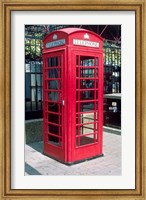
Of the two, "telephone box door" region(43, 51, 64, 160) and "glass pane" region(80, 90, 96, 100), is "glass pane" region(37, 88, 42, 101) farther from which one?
"glass pane" region(80, 90, 96, 100)

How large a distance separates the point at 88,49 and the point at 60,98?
900 mm

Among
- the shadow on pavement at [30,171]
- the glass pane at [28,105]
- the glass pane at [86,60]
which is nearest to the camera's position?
the shadow on pavement at [30,171]

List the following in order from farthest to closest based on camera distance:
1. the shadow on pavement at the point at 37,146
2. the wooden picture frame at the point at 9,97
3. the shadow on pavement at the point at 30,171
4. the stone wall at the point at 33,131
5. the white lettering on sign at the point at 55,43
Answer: the stone wall at the point at 33,131
the shadow on pavement at the point at 37,146
the white lettering on sign at the point at 55,43
the shadow on pavement at the point at 30,171
the wooden picture frame at the point at 9,97

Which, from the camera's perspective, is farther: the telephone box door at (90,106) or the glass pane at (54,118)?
the glass pane at (54,118)

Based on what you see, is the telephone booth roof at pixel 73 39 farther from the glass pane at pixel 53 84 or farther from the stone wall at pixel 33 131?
the stone wall at pixel 33 131

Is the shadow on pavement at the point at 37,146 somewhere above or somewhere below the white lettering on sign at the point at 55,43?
below

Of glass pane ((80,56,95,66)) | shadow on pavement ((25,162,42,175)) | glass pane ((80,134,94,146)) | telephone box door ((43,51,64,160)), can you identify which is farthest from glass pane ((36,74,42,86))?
shadow on pavement ((25,162,42,175))

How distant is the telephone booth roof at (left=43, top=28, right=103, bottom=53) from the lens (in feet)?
12.0

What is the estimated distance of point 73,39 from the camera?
366 centimetres

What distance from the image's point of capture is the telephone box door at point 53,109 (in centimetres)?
390

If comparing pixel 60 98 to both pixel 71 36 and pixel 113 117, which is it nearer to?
pixel 71 36

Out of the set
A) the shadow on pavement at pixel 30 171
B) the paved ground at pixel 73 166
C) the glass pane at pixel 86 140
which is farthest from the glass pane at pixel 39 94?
the shadow on pavement at pixel 30 171

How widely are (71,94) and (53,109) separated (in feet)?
1.98

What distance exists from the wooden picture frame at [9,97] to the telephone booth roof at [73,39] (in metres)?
0.94
